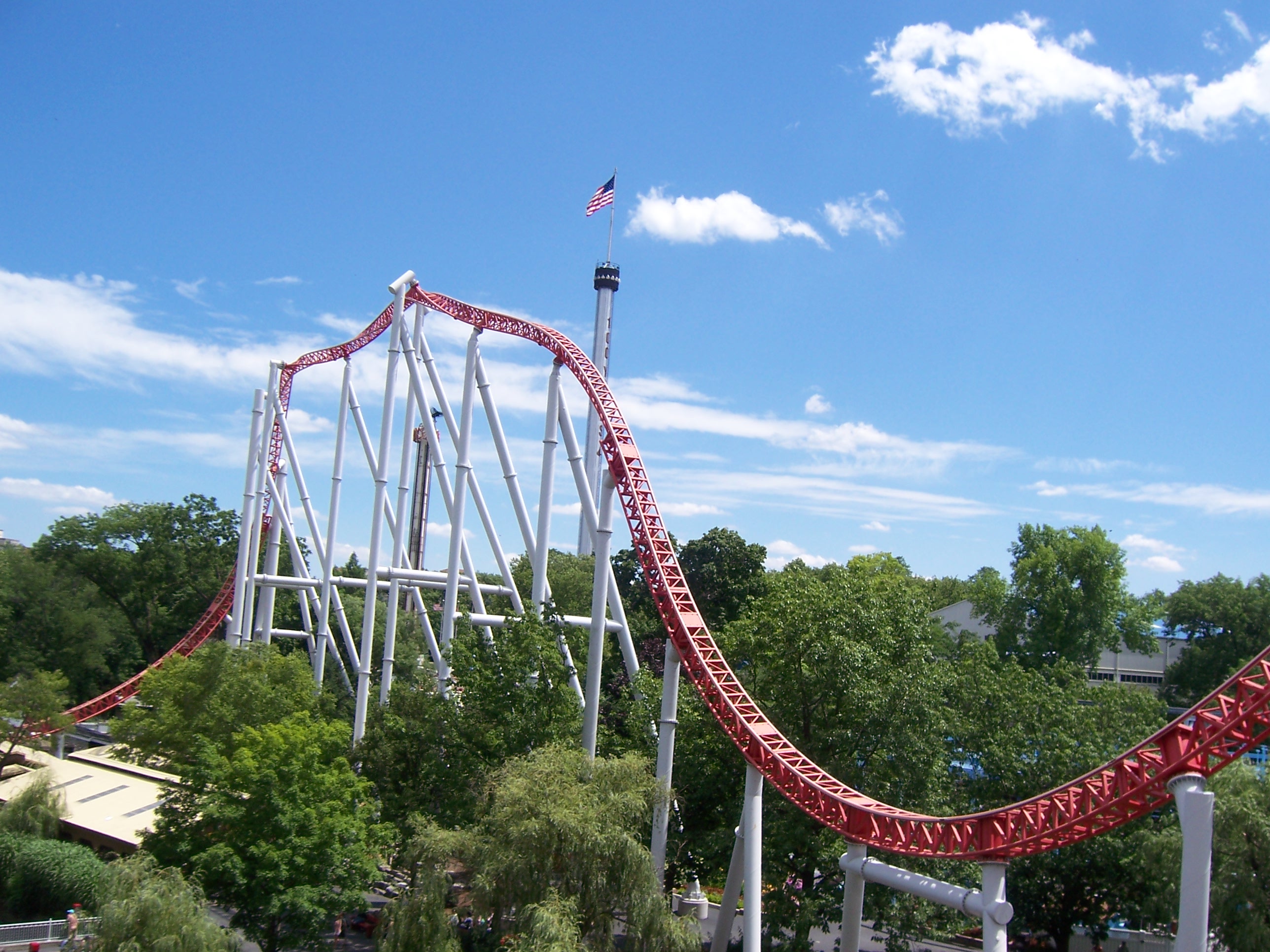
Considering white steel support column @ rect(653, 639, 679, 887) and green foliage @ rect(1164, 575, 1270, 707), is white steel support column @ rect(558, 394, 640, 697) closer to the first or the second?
white steel support column @ rect(653, 639, 679, 887)

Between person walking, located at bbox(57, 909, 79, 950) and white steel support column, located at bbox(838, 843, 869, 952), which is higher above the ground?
white steel support column, located at bbox(838, 843, 869, 952)

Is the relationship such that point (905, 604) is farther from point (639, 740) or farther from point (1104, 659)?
point (1104, 659)

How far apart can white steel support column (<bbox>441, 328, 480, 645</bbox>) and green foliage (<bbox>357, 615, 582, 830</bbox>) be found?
4.15 meters

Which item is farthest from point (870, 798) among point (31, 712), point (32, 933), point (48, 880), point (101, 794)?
point (31, 712)

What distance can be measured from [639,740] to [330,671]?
22.5 m

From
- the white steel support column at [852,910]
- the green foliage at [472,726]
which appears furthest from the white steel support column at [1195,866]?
the green foliage at [472,726]

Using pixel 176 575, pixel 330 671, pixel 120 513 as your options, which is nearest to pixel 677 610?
pixel 330 671

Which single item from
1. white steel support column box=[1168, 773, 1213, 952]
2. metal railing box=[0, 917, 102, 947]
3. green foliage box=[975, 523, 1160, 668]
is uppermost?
green foliage box=[975, 523, 1160, 668]

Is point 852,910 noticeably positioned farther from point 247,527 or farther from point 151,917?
point 247,527

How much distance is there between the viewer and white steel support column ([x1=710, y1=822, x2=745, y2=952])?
18.8 m

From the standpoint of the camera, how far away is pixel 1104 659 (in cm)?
5884

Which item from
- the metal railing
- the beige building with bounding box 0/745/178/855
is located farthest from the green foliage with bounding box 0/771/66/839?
the metal railing

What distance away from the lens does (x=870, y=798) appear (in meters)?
19.3

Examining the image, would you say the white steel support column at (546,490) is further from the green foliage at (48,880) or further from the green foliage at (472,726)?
the green foliage at (48,880)
